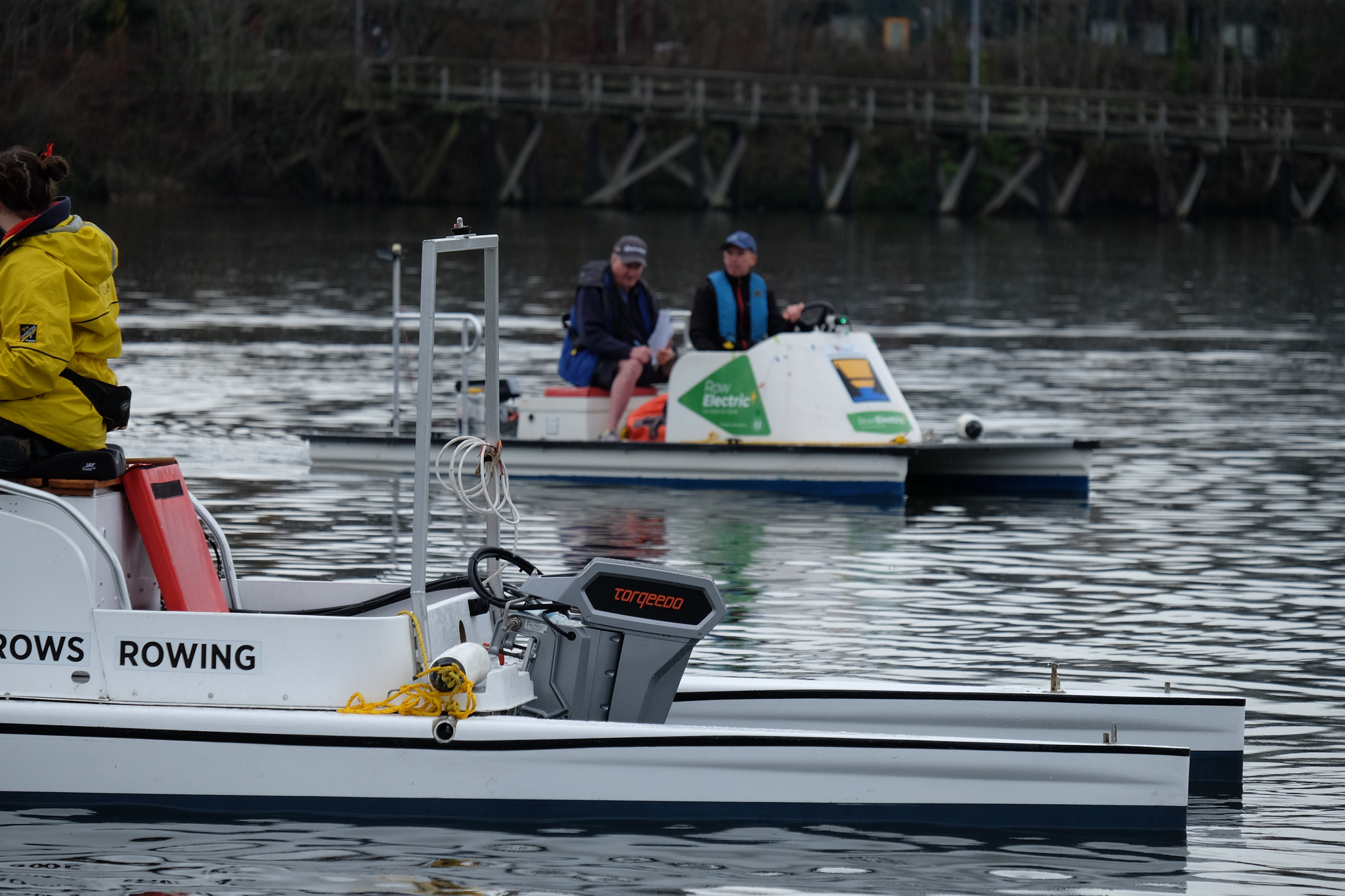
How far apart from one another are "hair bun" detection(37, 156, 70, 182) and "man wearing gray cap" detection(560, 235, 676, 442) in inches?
319

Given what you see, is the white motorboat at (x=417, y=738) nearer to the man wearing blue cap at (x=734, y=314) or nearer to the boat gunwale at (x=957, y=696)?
the boat gunwale at (x=957, y=696)

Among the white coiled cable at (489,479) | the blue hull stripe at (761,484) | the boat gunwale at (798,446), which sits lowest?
the blue hull stripe at (761,484)

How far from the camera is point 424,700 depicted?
7.29 m

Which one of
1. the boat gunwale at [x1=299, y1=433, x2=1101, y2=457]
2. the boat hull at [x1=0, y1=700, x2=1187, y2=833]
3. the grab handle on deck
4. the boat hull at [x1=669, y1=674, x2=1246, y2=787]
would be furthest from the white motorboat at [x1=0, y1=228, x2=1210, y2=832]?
the boat gunwale at [x1=299, y1=433, x2=1101, y2=457]

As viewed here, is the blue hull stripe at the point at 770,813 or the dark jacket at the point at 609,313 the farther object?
the dark jacket at the point at 609,313

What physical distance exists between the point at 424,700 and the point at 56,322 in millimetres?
1652

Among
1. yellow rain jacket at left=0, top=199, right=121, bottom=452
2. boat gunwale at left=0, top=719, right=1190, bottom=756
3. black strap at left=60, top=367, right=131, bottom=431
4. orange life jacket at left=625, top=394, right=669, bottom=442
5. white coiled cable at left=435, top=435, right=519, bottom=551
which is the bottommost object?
orange life jacket at left=625, top=394, right=669, bottom=442

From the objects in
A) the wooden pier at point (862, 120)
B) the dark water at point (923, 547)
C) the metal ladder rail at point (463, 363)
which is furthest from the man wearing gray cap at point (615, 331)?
the wooden pier at point (862, 120)

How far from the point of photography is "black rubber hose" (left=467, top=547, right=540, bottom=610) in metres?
7.65

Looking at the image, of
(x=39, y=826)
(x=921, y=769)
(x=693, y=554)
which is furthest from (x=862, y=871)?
(x=693, y=554)

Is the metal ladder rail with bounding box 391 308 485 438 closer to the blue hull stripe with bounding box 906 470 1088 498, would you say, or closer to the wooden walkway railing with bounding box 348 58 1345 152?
the blue hull stripe with bounding box 906 470 1088 498

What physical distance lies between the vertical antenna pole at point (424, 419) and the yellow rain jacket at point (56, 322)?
94cm

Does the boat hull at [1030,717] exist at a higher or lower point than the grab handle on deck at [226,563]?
lower

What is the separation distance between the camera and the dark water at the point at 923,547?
7012 mm
